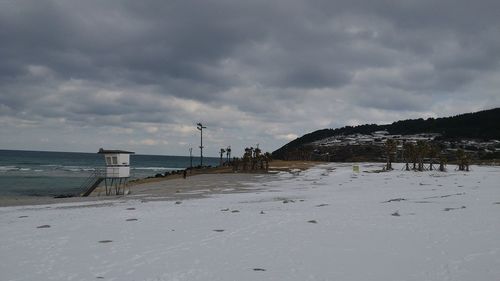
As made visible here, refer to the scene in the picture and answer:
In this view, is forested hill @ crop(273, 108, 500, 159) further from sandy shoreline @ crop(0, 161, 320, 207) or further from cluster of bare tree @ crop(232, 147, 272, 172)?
sandy shoreline @ crop(0, 161, 320, 207)

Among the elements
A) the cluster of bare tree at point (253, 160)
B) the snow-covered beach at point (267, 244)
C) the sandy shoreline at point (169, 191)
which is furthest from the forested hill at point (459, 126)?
the snow-covered beach at point (267, 244)

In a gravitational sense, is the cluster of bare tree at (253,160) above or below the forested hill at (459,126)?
below

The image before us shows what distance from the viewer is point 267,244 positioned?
430 inches

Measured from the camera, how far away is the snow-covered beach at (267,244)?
8.43 m

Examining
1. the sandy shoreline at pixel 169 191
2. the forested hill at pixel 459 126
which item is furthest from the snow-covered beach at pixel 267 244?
the forested hill at pixel 459 126

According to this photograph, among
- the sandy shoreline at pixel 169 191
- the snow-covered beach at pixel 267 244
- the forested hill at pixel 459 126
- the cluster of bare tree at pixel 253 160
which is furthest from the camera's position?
the forested hill at pixel 459 126

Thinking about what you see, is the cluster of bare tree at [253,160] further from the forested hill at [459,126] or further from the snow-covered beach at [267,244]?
the forested hill at [459,126]

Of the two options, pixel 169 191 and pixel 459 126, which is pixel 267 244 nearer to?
pixel 169 191

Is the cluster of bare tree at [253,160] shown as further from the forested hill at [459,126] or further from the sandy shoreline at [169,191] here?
the forested hill at [459,126]

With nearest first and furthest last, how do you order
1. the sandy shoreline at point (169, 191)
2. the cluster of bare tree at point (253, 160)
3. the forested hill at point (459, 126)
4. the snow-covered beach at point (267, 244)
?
the snow-covered beach at point (267, 244), the sandy shoreline at point (169, 191), the cluster of bare tree at point (253, 160), the forested hill at point (459, 126)

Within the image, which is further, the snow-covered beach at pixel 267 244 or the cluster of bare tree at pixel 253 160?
the cluster of bare tree at pixel 253 160

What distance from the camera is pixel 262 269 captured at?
8656mm

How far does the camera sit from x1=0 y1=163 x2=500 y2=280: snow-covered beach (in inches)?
332

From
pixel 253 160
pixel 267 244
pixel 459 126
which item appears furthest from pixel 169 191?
pixel 459 126
